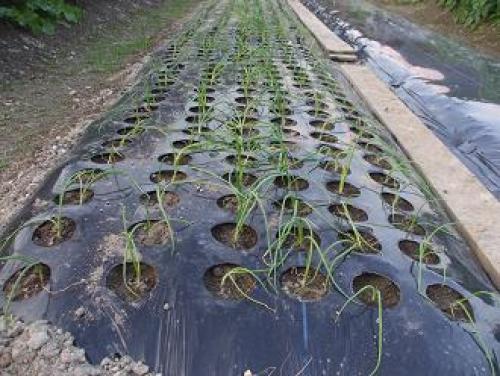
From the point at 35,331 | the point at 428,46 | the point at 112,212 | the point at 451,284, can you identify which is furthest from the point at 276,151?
the point at 428,46

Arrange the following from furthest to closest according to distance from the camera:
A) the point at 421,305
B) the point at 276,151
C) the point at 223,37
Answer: the point at 223,37 → the point at 276,151 → the point at 421,305

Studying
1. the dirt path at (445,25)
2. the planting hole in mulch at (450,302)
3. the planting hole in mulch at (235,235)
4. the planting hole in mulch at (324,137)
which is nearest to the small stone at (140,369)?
the planting hole in mulch at (235,235)

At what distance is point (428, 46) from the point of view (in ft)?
21.9

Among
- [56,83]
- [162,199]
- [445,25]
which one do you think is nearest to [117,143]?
[162,199]

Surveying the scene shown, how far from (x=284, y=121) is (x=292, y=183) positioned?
2.78 ft

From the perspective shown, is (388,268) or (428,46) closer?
(388,268)

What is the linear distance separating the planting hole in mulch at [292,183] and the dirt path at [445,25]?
5.64 m

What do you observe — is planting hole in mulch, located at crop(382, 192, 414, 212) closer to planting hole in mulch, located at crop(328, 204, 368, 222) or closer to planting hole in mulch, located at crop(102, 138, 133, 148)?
planting hole in mulch, located at crop(328, 204, 368, 222)

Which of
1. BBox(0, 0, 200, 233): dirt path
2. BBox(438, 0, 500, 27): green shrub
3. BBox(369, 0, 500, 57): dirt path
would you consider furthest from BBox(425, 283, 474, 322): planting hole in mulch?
BBox(438, 0, 500, 27): green shrub

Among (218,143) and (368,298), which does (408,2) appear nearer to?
(218,143)

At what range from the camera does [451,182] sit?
8.46ft

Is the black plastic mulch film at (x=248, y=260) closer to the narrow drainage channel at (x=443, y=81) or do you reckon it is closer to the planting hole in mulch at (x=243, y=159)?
the planting hole in mulch at (x=243, y=159)

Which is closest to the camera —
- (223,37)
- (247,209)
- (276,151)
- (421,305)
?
(421,305)

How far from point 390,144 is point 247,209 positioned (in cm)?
144
